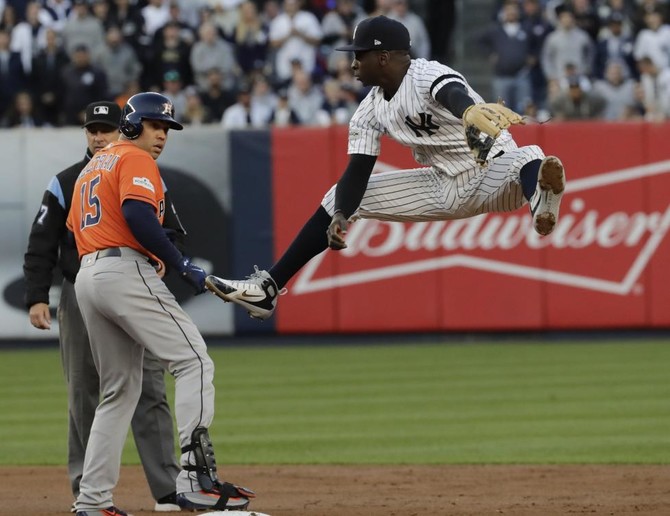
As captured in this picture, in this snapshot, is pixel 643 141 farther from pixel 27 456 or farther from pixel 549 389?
pixel 27 456

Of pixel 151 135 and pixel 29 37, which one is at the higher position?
pixel 29 37

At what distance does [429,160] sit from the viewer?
23.9 ft

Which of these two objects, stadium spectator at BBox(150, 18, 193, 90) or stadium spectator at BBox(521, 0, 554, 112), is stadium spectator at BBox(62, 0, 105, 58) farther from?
stadium spectator at BBox(521, 0, 554, 112)

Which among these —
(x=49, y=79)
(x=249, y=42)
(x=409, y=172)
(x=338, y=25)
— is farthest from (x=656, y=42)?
(x=409, y=172)

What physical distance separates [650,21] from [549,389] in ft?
23.9

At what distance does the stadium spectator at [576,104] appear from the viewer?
17.4 metres

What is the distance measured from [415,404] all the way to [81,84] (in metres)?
7.42

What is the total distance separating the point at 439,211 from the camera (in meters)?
7.32

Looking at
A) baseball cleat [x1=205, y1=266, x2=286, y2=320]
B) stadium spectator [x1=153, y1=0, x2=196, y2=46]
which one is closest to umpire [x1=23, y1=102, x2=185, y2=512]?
baseball cleat [x1=205, y1=266, x2=286, y2=320]

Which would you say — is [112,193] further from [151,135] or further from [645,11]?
[645,11]

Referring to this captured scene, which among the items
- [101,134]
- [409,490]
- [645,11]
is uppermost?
[645,11]

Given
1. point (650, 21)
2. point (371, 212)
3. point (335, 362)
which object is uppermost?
point (650, 21)

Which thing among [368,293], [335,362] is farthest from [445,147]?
[368,293]

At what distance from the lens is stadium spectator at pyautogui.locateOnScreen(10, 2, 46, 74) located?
18547 millimetres
